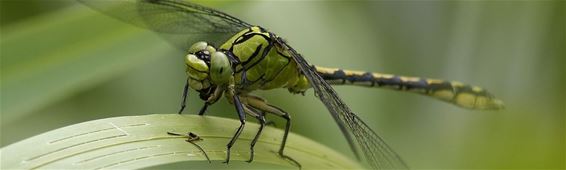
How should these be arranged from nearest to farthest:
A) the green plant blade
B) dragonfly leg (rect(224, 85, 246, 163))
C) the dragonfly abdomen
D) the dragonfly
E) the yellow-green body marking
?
the green plant blade → dragonfly leg (rect(224, 85, 246, 163)) → the dragonfly → the yellow-green body marking → the dragonfly abdomen

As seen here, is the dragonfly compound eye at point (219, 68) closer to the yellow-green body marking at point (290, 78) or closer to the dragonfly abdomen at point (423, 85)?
the yellow-green body marking at point (290, 78)

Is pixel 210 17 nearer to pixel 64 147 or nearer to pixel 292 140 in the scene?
pixel 292 140

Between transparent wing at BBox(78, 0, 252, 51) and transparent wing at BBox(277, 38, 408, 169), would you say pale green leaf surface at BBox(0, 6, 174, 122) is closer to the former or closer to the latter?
transparent wing at BBox(78, 0, 252, 51)

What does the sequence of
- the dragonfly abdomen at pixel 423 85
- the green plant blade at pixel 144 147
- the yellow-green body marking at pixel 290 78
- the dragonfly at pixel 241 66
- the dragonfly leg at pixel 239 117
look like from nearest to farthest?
the green plant blade at pixel 144 147, the dragonfly leg at pixel 239 117, the dragonfly at pixel 241 66, the yellow-green body marking at pixel 290 78, the dragonfly abdomen at pixel 423 85

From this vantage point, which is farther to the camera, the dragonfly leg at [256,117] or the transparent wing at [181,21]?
the transparent wing at [181,21]

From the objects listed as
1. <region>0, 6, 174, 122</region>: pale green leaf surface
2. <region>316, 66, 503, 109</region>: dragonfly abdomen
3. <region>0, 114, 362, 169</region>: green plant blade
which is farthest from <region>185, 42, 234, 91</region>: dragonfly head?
<region>316, 66, 503, 109</region>: dragonfly abdomen

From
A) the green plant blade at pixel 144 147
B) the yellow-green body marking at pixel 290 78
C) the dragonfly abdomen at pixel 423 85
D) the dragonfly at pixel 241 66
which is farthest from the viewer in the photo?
the dragonfly abdomen at pixel 423 85

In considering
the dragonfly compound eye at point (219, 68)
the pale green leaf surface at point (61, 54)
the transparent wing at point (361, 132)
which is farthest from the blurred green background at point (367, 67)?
the dragonfly compound eye at point (219, 68)

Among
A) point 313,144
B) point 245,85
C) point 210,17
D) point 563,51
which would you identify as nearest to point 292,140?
point 313,144
